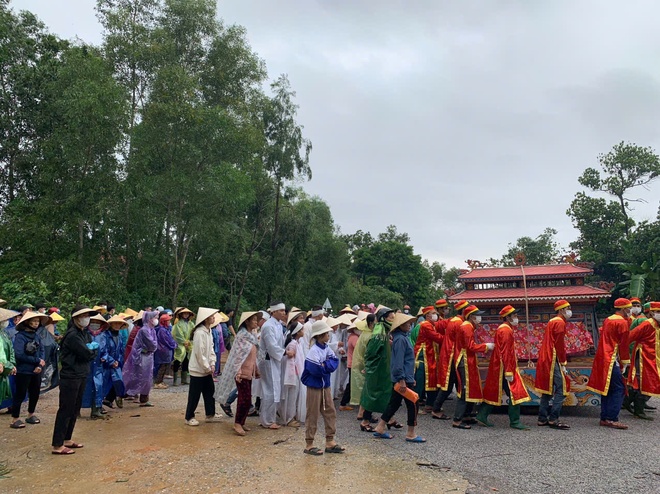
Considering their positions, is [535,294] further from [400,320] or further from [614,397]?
[400,320]

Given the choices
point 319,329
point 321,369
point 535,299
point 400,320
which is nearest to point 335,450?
point 321,369

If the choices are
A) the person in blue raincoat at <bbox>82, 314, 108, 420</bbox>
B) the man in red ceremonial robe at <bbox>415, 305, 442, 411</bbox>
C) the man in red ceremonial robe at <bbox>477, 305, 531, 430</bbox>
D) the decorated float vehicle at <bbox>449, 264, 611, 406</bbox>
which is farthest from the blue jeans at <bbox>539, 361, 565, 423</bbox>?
the person in blue raincoat at <bbox>82, 314, 108, 420</bbox>

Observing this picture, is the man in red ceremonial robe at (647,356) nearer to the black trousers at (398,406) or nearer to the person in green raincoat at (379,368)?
the black trousers at (398,406)

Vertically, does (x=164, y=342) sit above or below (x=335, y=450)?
above

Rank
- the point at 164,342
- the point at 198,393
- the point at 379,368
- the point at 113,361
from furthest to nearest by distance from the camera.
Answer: the point at 164,342
the point at 113,361
the point at 198,393
the point at 379,368

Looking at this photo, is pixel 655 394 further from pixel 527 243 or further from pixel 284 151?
pixel 527 243

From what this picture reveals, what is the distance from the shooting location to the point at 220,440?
21.0ft

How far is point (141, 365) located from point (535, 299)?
8.94 m

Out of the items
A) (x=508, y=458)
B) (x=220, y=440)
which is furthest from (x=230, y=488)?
(x=508, y=458)

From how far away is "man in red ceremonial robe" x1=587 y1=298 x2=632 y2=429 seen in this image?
736 centimetres

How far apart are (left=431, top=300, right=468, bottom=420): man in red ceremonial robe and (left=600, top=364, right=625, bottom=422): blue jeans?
2274mm

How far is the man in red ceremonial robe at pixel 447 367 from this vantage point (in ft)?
26.4

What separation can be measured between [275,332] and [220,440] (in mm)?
1626

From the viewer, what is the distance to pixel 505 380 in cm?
747
